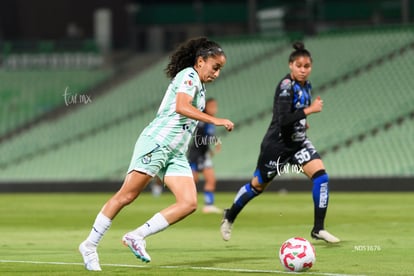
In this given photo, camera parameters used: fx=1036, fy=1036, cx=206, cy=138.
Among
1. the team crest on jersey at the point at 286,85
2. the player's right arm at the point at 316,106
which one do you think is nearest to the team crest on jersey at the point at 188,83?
the player's right arm at the point at 316,106

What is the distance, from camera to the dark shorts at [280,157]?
42.2 ft

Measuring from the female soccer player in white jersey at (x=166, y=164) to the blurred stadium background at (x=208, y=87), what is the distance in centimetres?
1760

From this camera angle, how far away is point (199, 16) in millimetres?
42781

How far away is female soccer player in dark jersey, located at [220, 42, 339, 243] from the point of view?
12.6m

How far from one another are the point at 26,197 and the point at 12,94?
491 inches

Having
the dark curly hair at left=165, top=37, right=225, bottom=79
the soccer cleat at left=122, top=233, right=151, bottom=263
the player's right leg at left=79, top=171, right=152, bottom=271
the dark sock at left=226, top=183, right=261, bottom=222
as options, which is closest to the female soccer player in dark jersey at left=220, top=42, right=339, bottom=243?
the dark sock at left=226, top=183, right=261, bottom=222

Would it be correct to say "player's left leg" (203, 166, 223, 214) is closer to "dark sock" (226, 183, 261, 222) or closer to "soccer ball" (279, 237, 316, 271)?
"dark sock" (226, 183, 261, 222)

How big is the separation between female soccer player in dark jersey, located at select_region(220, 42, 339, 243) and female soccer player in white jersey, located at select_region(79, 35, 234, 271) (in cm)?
271

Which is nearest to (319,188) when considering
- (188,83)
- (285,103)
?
(285,103)

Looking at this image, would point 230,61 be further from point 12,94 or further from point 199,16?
point 12,94

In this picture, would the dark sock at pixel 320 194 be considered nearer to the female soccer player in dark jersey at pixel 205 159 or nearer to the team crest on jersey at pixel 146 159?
the team crest on jersey at pixel 146 159

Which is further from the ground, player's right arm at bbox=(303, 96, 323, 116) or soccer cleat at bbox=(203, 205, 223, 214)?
player's right arm at bbox=(303, 96, 323, 116)

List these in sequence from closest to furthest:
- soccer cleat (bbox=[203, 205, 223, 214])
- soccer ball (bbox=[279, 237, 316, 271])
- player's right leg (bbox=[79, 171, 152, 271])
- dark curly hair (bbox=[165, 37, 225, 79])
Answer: soccer ball (bbox=[279, 237, 316, 271]) → player's right leg (bbox=[79, 171, 152, 271]) → dark curly hair (bbox=[165, 37, 225, 79]) → soccer cleat (bbox=[203, 205, 223, 214])

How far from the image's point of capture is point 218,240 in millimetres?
13680
